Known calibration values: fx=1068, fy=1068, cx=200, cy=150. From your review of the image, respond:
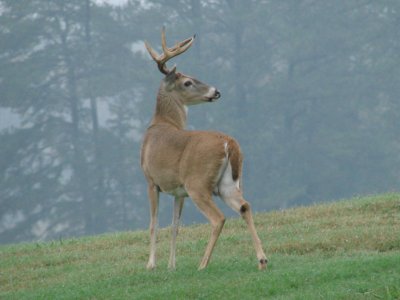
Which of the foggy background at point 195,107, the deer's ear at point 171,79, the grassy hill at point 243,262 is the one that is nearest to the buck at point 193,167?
Answer: the deer's ear at point 171,79

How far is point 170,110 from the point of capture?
12.6m

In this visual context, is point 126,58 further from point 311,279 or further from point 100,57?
point 311,279

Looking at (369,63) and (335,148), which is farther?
(369,63)

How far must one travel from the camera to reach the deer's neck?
41.2 ft

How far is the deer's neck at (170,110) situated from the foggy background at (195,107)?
148 feet

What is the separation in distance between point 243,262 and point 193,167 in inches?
50.7

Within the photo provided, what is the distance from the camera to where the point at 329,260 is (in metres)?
11.5

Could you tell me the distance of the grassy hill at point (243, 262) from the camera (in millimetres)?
10211

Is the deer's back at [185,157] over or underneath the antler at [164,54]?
underneath

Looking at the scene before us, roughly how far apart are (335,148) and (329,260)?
167ft

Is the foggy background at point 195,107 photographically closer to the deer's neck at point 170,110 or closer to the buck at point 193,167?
the deer's neck at point 170,110

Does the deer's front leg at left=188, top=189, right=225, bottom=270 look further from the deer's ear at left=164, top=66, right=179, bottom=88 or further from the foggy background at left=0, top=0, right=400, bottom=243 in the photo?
the foggy background at left=0, top=0, right=400, bottom=243

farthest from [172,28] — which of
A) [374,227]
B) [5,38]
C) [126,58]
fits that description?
[374,227]

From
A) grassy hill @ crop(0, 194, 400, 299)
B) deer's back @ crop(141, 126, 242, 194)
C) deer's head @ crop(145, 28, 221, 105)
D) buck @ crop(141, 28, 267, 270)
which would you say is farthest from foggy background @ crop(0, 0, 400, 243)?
deer's back @ crop(141, 126, 242, 194)
